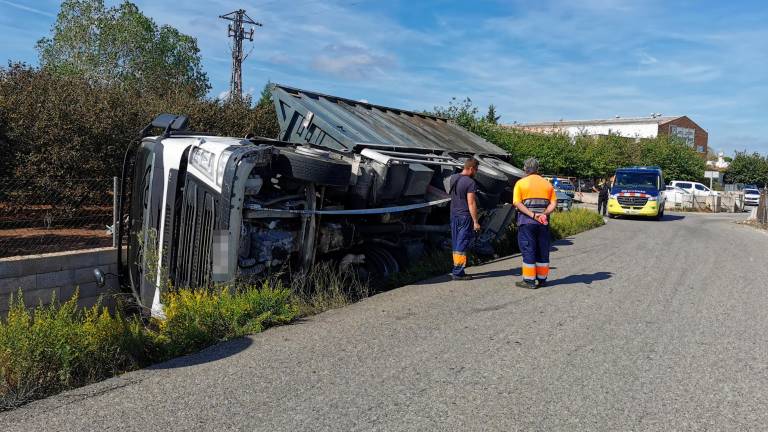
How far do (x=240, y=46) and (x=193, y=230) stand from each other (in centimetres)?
3556

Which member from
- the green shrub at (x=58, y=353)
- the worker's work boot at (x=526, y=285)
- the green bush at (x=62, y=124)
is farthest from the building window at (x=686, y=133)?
the green shrub at (x=58, y=353)

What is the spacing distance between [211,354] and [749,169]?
76.8 meters

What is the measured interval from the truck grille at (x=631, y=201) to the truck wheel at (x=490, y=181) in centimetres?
1553

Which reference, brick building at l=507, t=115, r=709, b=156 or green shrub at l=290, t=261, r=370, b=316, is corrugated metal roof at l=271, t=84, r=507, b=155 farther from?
brick building at l=507, t=115, r=709, b=156

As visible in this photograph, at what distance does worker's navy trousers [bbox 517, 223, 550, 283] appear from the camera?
7.68m

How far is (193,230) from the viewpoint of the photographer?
20.6ft

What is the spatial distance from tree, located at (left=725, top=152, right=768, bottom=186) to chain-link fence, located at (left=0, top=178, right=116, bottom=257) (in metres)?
73.3

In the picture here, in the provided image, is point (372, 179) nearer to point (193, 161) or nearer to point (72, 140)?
point (193, 161)

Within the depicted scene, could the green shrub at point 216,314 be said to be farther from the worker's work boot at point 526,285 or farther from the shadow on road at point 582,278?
the shadow on road at point 582,278

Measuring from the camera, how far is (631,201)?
78.0 ft

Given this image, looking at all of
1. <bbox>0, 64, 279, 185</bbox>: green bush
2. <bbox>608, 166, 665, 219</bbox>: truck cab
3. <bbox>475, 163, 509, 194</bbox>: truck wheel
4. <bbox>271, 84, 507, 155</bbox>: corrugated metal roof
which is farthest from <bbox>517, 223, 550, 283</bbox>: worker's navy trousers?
<bbox>608, 166, 665, 219</bbox>: truck cab

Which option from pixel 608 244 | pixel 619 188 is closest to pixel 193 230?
pixel 608 244

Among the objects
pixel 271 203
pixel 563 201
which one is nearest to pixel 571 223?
pixel 563 201

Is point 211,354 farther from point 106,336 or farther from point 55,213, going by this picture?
point 55,213
